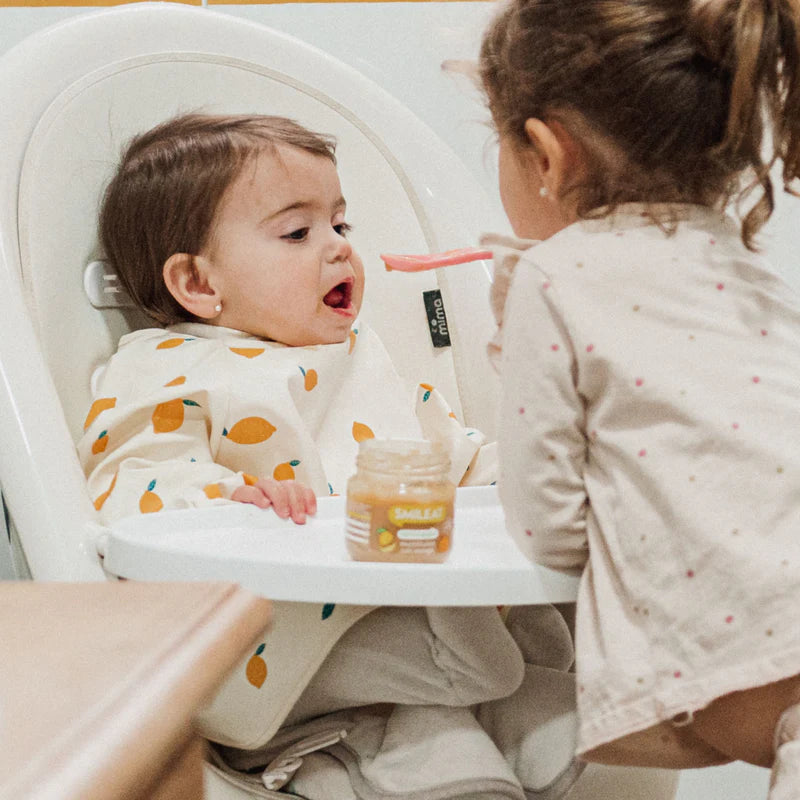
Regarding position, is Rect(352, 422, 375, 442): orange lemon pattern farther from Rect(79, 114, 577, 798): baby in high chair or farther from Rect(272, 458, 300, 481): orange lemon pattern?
Rect(272, 458, 300, 481): orange lemon pattern

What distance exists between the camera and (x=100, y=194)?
1.03 meters

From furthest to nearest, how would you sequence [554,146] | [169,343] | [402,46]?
[402,46]
[169,343]
[554,146]

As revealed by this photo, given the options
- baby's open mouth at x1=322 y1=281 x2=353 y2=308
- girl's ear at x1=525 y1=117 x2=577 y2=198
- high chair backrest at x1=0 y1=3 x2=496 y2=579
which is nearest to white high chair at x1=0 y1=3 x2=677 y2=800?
high chair backrest at x1=0 y1=3 x2=496 y2=579

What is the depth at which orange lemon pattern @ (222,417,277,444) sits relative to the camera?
919 millimetres

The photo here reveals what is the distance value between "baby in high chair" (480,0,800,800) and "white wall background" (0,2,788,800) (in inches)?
32.1

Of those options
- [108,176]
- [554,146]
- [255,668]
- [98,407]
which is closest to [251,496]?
[255,668]

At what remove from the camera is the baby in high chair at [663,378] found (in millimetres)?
608

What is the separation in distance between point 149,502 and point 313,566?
268mm

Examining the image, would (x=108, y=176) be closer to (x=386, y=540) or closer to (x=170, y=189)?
(x=170, y=189)

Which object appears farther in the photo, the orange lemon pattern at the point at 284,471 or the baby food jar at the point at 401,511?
the orange lemon pattern at the point at 284,471

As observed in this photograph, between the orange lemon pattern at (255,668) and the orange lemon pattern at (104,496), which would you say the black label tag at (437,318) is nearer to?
the orange lemon pattern at (104,496)

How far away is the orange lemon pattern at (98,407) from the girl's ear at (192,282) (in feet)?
0.48

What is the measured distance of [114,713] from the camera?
24 cm

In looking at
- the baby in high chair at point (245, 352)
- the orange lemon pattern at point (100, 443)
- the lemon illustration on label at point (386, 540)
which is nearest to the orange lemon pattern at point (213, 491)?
the baby in high chair at point (245, 352)
